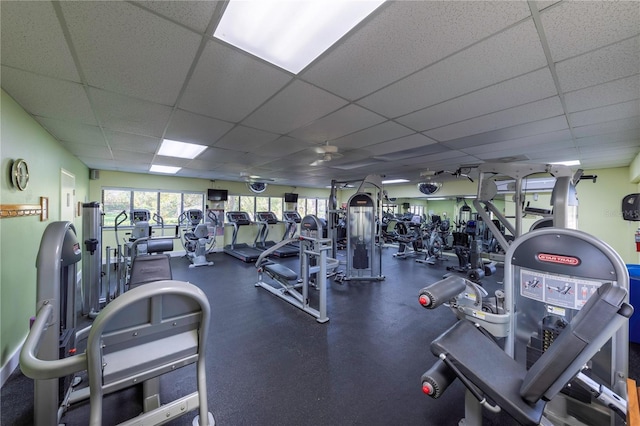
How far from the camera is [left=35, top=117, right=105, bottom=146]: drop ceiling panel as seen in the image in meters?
2.71

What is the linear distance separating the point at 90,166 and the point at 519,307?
8.07m

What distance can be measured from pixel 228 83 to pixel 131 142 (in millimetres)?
2618

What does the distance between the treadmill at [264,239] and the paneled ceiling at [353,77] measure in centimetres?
449

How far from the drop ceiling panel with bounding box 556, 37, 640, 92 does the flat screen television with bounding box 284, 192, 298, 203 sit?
27.0 ft

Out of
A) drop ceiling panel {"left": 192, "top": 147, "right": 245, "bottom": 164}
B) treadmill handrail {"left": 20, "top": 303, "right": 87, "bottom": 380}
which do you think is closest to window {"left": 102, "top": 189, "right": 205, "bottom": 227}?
drop ceiling panel {"left": 192, "top": 147, "right": 245, "bottom": 164}

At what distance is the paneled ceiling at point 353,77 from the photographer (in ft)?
3.98

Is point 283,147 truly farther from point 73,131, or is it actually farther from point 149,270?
point 73,131

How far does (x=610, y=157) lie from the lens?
4160 millimetres

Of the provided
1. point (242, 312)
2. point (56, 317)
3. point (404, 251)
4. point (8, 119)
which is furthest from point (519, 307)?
point (404, 251)

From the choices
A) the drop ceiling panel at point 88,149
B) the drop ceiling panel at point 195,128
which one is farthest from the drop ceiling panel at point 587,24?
the drop ceiling panel at point 88,149

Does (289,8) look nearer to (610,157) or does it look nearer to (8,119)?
(8,119)

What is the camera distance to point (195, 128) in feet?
9.53

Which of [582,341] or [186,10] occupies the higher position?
[186,10]

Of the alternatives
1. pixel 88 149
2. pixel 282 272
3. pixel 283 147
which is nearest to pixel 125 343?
pixel 282 272
